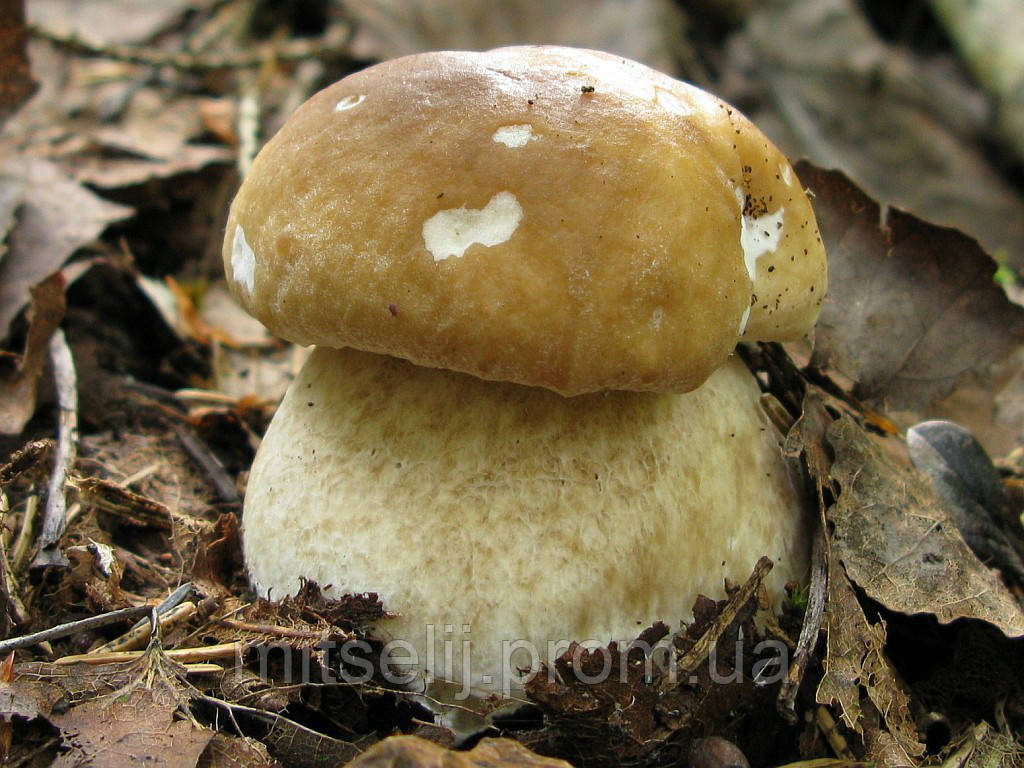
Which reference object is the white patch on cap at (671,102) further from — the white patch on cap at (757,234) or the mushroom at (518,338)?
the white patch on cap at (757,234)

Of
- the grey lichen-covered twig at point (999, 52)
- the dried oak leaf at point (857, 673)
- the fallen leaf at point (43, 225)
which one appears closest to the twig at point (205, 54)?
the fallen leaf at point (43, 225)

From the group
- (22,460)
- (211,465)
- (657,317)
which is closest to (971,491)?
(657,317)

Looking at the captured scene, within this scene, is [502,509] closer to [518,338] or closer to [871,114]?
[518,338]

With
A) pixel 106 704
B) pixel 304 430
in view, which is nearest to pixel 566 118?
pixel 304 430

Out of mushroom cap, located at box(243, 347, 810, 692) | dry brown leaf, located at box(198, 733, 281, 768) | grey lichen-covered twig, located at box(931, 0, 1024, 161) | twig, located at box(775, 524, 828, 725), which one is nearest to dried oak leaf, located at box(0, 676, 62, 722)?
dry brown leaf, located at box(198, 733, 281, 768)

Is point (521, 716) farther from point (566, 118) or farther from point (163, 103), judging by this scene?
point (163, 103)

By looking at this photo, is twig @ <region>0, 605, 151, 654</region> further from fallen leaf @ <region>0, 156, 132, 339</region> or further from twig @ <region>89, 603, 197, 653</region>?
fallen leaf @ <region>0, 156, 132, 339</region>
